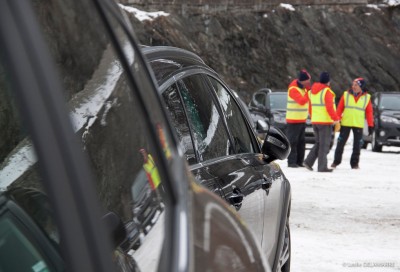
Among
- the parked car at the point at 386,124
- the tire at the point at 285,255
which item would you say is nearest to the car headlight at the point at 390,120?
the parked car at the point at 386,124

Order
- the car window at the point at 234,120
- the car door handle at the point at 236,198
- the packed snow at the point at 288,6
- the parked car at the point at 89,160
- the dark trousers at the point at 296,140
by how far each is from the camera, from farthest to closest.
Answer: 1. the packed snow at the point at 288,6
2. the dark trousers at the point at 296,140
3. the car window at the point at 234,120
4. the car door handle at the point at 236,198
5. the parked car at the point at 89,160

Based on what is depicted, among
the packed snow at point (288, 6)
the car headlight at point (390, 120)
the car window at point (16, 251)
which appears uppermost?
the car window at point (16, 251)

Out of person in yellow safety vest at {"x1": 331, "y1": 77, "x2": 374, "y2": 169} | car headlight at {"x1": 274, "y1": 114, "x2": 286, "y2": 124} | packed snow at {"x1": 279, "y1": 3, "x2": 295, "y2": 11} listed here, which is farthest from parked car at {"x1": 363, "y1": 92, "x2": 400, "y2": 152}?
packed snow at {"x1": 279, "y1": 3, "x2": 295, "y2": 11}

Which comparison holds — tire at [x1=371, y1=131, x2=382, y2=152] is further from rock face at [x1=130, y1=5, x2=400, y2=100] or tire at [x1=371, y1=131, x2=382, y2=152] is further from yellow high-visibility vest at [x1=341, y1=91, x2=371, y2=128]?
rock face at [x1=130, y1=5, x2=400, y2=100]

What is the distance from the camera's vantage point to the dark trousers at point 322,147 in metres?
13.9

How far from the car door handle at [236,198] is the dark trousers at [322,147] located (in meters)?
10.5

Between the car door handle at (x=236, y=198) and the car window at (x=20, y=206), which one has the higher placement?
the car window at (x=20, y=206)

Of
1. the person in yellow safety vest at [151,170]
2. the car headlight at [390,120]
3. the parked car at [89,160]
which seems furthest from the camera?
the car headlight at [390,120]

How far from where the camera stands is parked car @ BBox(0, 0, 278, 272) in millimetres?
1106

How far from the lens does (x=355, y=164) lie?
1472 centimetres

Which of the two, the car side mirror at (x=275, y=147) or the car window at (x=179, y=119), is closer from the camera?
the car window at (x=179, y=119)

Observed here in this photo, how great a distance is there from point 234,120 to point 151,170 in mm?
2550

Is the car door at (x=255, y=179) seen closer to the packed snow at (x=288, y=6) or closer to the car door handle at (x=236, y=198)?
the car door handle at (x=236, y=198)

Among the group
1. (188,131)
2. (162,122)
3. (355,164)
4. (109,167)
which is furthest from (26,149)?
(355,164)
